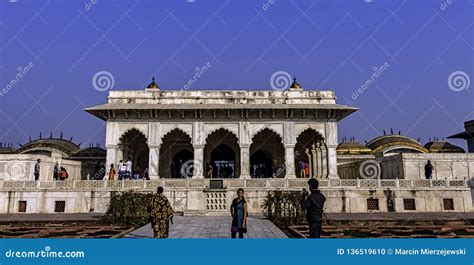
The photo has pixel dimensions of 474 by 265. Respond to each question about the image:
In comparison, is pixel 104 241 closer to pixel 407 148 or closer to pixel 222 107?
pixel 222 107

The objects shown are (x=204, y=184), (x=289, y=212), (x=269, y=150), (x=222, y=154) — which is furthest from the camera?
(x=222, y=154)

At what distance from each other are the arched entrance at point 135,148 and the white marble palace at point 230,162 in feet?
0.21

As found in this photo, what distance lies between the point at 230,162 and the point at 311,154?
5.48 meters

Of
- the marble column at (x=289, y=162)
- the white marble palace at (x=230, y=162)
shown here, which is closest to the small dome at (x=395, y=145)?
the white marble palace at (x=230, y=162)

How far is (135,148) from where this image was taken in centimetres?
2369

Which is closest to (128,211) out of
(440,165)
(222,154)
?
(222,154)

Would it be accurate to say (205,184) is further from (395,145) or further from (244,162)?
(395,145)

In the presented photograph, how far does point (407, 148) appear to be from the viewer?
29.8m

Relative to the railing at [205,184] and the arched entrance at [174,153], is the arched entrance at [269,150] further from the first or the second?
the railing at [205,184]

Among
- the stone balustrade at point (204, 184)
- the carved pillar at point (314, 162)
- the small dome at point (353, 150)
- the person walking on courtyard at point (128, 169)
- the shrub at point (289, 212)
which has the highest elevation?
the small dome at point (353, 150)

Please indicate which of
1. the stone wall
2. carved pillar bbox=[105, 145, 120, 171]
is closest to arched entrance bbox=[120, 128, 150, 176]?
carved pillar bbox=[105, 145, 120, 171]

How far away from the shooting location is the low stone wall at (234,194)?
1597 centimetres

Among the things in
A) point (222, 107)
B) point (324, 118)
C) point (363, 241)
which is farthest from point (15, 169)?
point (363, 241)

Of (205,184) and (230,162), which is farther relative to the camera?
(230,162)
